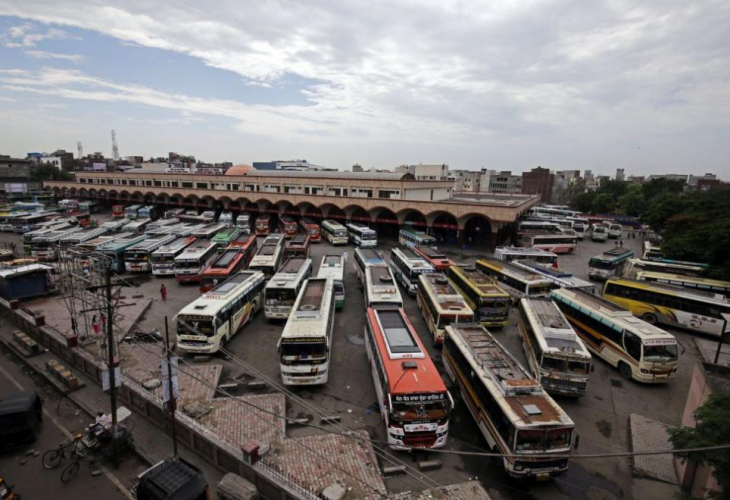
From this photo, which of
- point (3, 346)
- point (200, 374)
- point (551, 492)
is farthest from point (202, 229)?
point (551, 492)

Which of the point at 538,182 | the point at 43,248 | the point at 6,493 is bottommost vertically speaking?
the point at 6,493

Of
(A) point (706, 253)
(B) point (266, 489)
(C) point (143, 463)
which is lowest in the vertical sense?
(C) point (143, 463)

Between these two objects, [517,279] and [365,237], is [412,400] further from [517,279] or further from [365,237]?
[365,237]

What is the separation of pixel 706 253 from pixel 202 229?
41.8 meters

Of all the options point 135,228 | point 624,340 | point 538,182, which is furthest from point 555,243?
point 538,182

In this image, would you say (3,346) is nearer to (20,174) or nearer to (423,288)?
(423,288)

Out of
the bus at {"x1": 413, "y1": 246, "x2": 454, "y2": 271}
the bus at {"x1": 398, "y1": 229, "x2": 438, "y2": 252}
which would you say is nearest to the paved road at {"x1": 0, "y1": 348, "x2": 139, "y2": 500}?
the bus at {"x1": 413, "y1": 246, "x2": 454, "y2": 271}

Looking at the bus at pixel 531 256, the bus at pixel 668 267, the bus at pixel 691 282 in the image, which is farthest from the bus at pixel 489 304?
the bus at pixel 668 267

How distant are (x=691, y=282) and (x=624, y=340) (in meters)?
10.6

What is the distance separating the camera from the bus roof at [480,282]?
18297 mm

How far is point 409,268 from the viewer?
2328cm

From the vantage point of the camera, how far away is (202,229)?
125 feet

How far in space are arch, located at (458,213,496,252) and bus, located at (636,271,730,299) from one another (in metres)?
16.2

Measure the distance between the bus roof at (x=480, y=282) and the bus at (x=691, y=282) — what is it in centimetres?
1055
